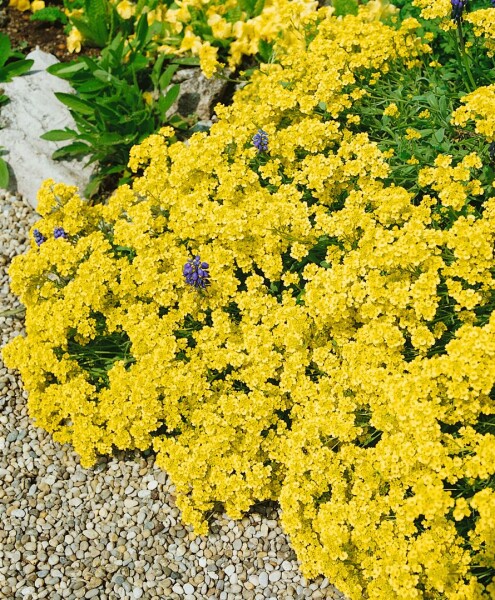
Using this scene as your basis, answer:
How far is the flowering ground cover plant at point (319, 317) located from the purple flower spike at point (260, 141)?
12mm

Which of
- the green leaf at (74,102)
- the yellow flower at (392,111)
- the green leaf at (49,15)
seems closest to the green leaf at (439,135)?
the yellow flower at (392,111)

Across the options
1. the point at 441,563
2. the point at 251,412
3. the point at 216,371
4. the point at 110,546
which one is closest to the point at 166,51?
the point at 216,371

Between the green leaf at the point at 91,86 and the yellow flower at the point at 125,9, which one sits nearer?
the green leaf at the point at 91,86

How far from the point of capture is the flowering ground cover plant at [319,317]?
313 centimetres

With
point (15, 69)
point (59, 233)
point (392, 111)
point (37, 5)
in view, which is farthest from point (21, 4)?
point (392, 111)

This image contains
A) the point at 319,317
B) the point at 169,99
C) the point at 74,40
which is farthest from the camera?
the point at 74,40

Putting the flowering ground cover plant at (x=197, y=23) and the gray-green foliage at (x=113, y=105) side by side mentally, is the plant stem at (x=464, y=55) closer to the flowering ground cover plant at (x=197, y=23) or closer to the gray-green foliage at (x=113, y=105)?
the flowering ground cover plant at (x=197, y=23)

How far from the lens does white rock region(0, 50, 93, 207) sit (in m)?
5.72

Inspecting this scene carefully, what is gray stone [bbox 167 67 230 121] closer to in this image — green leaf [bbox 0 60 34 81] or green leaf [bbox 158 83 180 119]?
green leaf [bbox 158 83 180 119]

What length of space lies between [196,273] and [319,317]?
650 mm

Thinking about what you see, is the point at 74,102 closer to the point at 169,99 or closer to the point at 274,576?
the point at 169,99

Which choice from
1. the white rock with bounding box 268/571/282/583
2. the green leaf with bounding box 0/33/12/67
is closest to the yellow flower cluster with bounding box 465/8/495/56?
the white rock with bounding box 268/571/282/583

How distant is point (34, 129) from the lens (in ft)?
19.6

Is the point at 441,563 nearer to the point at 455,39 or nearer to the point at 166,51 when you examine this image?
the point at 455,39
